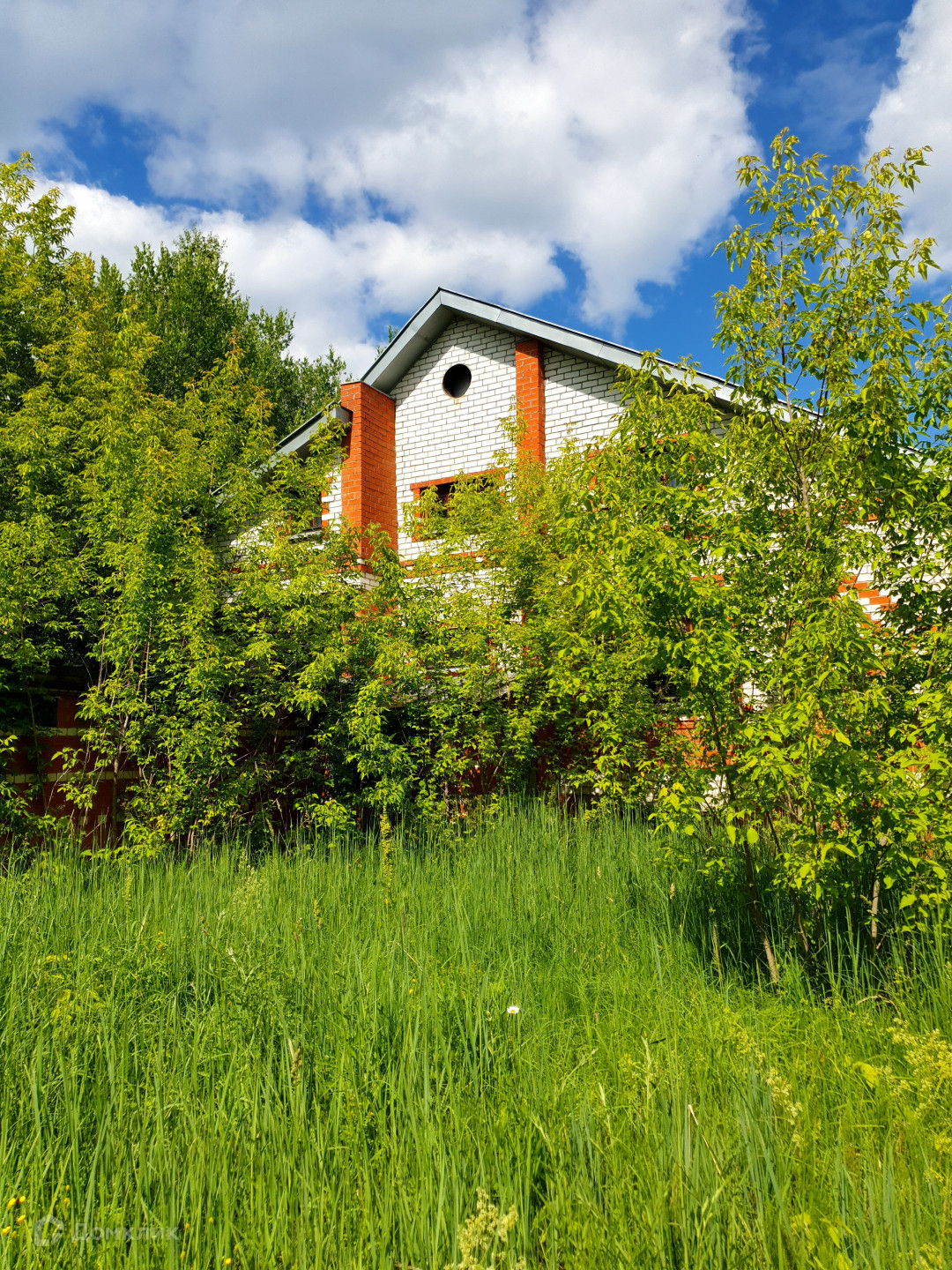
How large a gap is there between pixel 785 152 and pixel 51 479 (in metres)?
14.3

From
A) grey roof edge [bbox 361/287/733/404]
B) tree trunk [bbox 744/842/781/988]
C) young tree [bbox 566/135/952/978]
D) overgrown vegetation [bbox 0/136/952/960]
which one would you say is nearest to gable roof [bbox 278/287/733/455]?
grey roof edge [bbox 361/287/733/404]

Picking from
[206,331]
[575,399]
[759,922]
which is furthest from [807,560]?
[206,331]

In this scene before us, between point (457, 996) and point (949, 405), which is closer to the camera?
point (457, 996)

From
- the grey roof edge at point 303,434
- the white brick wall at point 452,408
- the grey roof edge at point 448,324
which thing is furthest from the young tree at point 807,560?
the grey roof edge at point 303,434

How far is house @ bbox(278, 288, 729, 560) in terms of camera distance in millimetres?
11836

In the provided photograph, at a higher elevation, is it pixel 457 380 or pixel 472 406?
pixel 457 380

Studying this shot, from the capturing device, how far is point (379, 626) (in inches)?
329

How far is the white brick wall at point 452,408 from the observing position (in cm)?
1255

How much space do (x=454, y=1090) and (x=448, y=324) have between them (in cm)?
1256

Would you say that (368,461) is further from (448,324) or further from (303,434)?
(448,324)

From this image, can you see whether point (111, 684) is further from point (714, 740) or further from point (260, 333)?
point (260, 333)

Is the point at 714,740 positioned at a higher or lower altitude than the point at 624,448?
lower

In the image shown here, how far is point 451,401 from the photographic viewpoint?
13.0 m

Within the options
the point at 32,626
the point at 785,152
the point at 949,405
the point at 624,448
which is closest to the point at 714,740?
the point at 624,448
